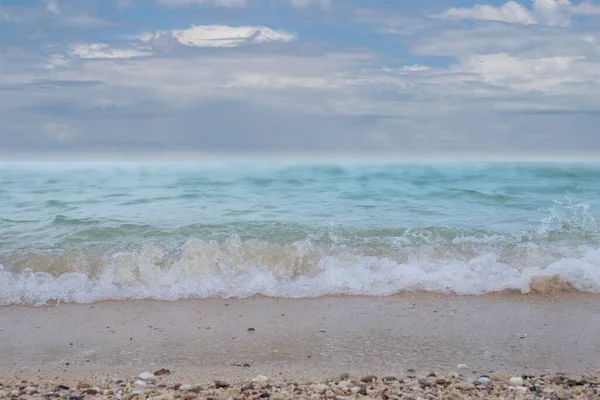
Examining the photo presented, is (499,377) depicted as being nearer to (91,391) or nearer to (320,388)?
(320,388)

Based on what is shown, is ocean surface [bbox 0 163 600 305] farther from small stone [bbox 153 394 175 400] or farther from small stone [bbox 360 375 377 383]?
small stone [bbox 153 394 175 400]

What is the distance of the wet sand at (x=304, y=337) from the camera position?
16.5 feet

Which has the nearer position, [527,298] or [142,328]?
[142,328]

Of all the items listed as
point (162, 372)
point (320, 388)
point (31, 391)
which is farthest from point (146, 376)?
point (320, 388)

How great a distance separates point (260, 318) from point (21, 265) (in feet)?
14.5

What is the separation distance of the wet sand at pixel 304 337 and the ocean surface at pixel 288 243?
496mm

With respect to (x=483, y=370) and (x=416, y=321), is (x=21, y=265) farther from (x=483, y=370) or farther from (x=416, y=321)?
(x=483, y=370)

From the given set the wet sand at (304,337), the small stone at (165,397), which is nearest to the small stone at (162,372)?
the wet sand at (304,337)

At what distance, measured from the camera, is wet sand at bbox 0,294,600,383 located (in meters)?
5.04

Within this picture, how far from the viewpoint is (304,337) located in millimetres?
5801

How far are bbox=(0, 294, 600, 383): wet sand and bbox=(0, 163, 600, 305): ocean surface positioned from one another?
0.50 metres

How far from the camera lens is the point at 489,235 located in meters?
10.3

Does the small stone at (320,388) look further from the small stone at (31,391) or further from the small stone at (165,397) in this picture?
the small stone at (31,391)

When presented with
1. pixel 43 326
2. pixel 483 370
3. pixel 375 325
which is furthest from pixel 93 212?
pixel 483 370
